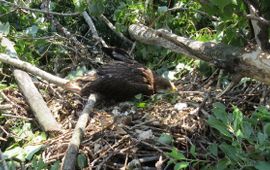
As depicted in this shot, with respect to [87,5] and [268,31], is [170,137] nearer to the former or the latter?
[268,31]

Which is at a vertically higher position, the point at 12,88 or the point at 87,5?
the point at 87,5

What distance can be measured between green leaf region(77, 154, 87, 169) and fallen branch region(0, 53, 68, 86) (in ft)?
3.15

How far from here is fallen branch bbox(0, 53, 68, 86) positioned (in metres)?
3.38

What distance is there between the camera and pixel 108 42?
4473mm

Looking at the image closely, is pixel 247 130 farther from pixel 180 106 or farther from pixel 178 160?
pixel 180 106

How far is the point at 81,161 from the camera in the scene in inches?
98.1

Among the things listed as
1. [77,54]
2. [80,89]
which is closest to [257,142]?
[80,89]

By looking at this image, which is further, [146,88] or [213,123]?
[146,88]

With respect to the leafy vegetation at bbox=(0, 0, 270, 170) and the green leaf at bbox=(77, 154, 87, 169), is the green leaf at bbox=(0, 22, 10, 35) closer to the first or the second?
the leafy vegetation at bbox=(0, 0, 270, 170)

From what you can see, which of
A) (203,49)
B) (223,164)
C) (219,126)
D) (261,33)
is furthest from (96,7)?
(223,164)

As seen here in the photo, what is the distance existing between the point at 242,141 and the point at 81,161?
35.9 inches

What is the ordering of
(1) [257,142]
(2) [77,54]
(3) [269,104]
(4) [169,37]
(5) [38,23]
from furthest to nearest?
(5) [38,23], (2) [77,54], (4) [169,37], (3) [269,104], (1) [257,142]

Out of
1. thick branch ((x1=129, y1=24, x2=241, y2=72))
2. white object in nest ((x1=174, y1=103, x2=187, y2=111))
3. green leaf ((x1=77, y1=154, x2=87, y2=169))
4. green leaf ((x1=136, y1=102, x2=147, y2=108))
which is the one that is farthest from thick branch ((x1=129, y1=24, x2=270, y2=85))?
green leaf ((x1=77, y1=154, x2=87, y2=169))

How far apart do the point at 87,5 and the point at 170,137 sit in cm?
152
